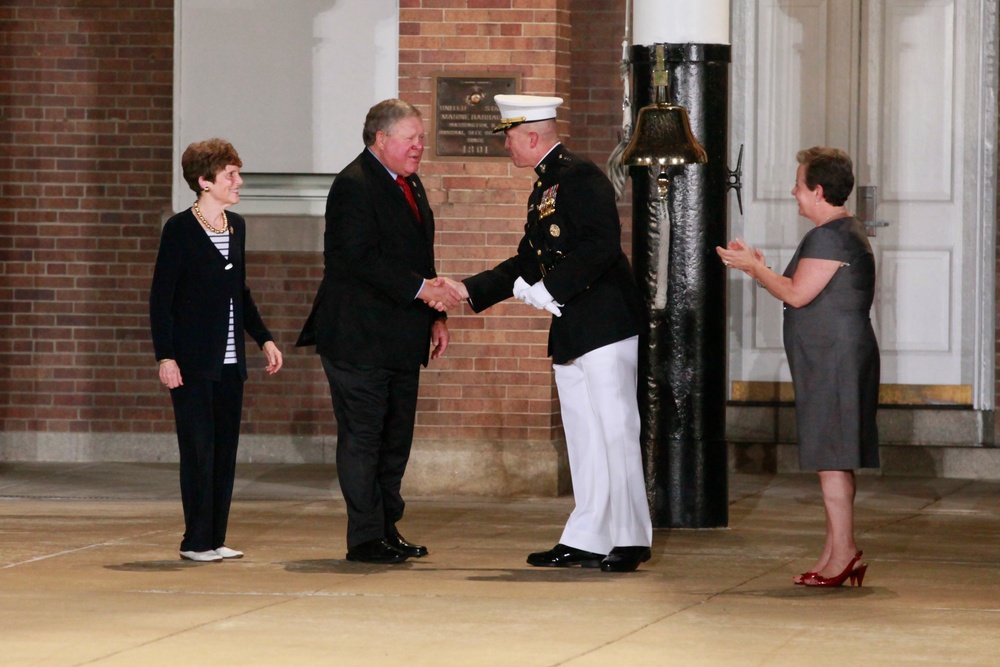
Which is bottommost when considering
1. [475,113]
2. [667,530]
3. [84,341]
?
[667,530]

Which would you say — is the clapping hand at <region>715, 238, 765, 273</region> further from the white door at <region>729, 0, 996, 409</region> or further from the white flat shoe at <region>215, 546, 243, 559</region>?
the white door at <region>729, 0, 996, 409</region>

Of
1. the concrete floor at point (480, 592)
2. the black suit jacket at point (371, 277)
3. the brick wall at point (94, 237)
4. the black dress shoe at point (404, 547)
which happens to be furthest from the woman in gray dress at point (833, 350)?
the brick wall at point (94, 237)

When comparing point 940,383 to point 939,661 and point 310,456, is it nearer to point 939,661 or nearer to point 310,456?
point 310,456

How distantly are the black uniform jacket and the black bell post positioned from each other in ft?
4.24

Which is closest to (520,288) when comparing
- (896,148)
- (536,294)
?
(536,294)

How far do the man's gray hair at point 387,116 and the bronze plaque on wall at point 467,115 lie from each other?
2432mm

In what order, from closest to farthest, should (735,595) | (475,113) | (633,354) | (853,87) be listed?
(735,595) → (633,354) → (475,113) → (853,87)

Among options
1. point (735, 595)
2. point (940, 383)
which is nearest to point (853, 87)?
point (940, 383)

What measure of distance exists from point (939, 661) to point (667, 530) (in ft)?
10.4

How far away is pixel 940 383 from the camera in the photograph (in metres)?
10.8

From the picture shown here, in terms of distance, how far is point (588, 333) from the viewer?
7031 millimetres

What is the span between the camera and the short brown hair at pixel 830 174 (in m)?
6.69

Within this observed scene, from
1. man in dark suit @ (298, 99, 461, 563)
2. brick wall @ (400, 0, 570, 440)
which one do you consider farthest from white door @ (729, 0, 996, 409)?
man in dark suit @ (298, 99, 461, 563)

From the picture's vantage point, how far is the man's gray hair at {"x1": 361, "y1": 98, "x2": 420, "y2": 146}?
727 centimetres
